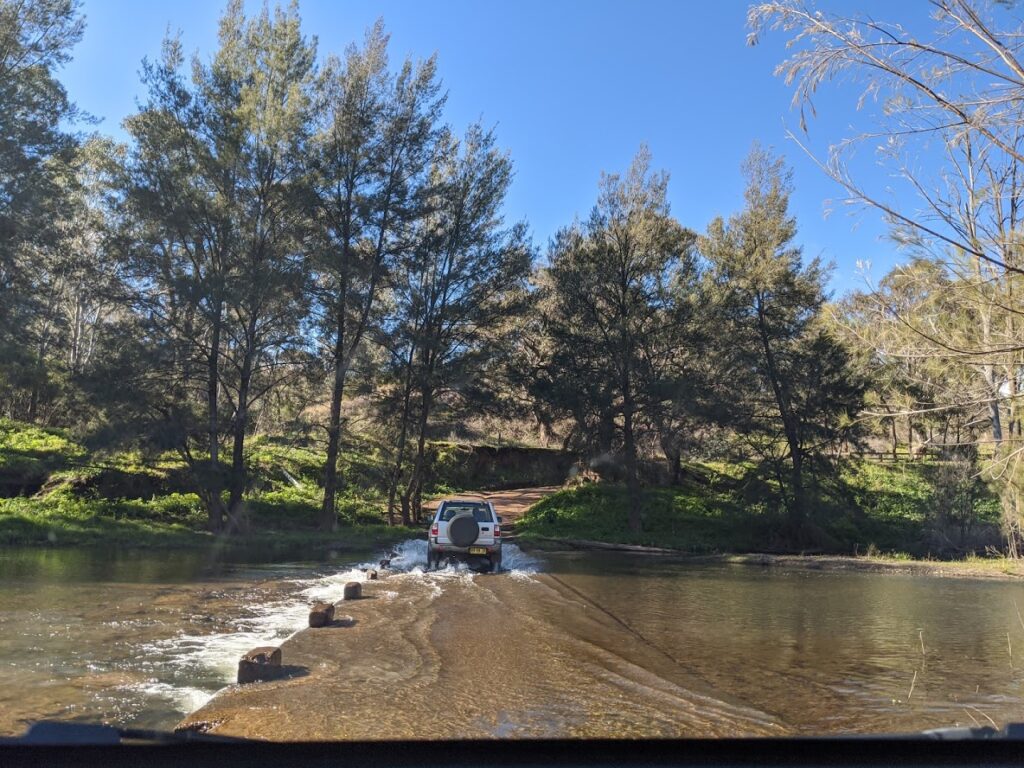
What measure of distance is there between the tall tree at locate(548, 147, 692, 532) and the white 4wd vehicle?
14.1 meters

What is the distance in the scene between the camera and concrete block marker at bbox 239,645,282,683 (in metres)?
7.02

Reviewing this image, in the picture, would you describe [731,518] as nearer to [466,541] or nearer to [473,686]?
[466,541]

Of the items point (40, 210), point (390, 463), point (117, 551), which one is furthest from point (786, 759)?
point (390, 463)

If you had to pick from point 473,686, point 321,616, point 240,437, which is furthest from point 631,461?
point 473,686

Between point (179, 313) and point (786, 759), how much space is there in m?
22.0

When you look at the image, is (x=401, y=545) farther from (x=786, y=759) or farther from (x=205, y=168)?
(x=786, y=759)

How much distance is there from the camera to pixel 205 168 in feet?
77.9

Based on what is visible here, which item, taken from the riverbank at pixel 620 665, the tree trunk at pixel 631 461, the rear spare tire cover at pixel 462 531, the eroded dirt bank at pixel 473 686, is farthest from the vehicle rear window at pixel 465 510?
the tree trunk at pixel 631 461

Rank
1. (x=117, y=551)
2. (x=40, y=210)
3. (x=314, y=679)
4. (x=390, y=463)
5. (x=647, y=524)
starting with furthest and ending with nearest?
(x=647, y=524), (x=390, y=463), (x=40, y=210), (x=117, y=551), (x=314, y=679)

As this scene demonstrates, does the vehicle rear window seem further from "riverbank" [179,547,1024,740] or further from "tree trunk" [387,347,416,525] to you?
"tree trunk" [387,347,416,525]

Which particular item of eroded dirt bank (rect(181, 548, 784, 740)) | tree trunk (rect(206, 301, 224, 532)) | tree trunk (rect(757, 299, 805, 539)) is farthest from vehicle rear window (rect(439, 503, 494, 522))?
tree trunk (rect(757, 299, 805, 539))

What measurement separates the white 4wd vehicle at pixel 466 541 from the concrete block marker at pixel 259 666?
9630mm

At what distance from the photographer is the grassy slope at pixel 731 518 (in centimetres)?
2950

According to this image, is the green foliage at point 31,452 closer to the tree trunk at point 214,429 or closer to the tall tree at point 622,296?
the tree trunk at point 214,429
